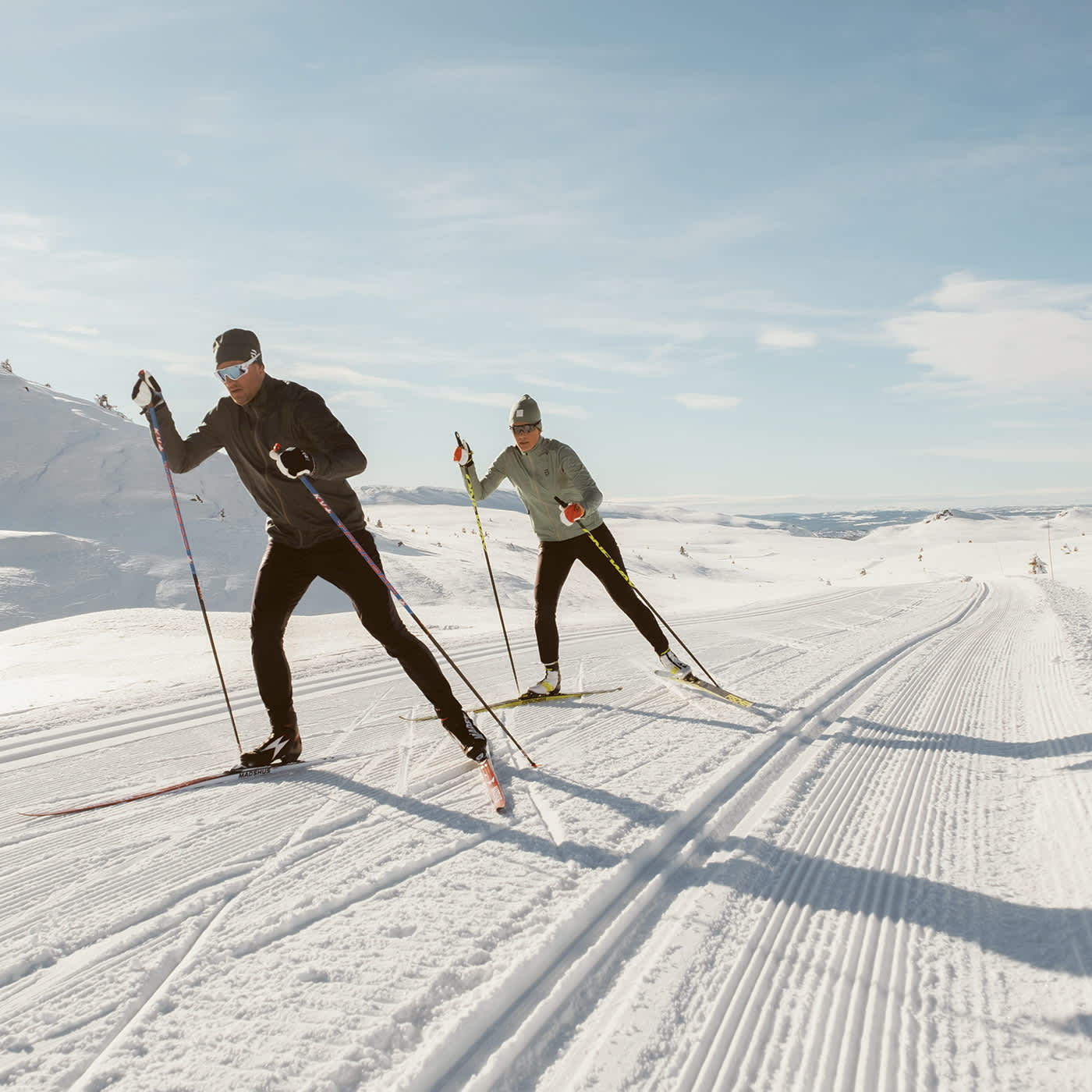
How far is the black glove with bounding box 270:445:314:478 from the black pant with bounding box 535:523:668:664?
2.46m

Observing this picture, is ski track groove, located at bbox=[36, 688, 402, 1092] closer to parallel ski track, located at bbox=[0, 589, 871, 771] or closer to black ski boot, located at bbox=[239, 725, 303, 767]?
black ski boot, located at bbox=[239, 725, 303, 767]

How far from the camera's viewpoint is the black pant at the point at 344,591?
365 centimetres

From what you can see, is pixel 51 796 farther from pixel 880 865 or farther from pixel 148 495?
pixel 148 495

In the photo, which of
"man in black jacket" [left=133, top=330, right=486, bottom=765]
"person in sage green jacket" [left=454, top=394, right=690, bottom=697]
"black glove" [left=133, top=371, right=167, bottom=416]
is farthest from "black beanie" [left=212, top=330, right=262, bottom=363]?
"person in sage green jacket" [left=454, top=394, right=690, bottom=697]

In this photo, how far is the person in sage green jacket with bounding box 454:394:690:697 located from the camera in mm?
5277

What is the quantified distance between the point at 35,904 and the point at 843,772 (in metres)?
3.34

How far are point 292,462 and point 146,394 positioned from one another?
1.05 meters

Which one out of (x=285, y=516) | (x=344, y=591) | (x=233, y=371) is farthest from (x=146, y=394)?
(x=344, y=591)

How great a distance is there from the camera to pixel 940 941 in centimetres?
206

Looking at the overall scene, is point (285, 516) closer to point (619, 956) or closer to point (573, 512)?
point (573, 512)

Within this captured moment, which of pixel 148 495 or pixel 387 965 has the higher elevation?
pixel 148 495

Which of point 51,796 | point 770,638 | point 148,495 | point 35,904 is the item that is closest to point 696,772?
point 35,904

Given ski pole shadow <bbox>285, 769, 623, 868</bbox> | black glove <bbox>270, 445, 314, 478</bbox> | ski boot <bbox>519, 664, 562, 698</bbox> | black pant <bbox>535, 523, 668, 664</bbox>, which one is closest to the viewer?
ski pole shadow <bbox>285, 769, 623, 868</bbox>

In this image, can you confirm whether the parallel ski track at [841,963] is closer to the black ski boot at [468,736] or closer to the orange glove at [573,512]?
the black ski boot at [468,736]
